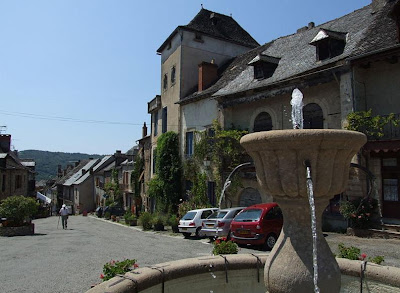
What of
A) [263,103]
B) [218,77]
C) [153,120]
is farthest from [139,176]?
[263,103]

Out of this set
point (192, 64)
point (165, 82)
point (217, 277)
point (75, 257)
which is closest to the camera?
point (217, 277)

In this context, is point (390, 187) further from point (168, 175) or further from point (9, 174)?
point (9, 174)

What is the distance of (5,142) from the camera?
37969 millimetres

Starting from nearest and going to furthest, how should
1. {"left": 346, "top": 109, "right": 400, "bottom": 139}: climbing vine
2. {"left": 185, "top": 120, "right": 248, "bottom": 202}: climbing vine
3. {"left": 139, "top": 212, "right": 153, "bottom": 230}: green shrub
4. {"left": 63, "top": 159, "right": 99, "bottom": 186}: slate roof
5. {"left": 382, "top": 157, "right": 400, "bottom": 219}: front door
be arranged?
1. {"left": 346, "top": 109, "right": 400, "bottom": 139}: climbing vine
2. {"left": 382, "top": 157, "right": 400, "bottom": 219}: front door
3. {"left": 185, "top": 120, "right": 248, "bottom": 202}: climbing vine
4. {"left": 139, "top": 212, "right": 153, "bottom": 230}: green shrub
5. {"left": 63, "top": 159, "right": 99, "bottom": 186}: slate roof

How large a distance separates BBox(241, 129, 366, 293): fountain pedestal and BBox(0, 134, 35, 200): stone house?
118ft

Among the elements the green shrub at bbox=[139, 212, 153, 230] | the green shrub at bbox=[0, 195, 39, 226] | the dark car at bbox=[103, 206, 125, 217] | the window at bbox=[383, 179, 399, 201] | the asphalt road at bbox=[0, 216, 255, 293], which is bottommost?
the dark car at bbox=[103, 206, 125, 217]

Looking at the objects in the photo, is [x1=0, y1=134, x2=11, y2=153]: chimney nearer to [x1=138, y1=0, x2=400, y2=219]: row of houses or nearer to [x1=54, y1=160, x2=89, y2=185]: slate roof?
[x1=138, y1=0, x2=400, y2=219]: row of houses

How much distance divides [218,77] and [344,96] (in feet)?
40.0

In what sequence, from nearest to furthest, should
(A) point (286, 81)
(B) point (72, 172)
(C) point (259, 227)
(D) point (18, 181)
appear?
(C) point (259, 227), (A) point (286, 81), (D) point (18, 181), (B) point (72, 172)

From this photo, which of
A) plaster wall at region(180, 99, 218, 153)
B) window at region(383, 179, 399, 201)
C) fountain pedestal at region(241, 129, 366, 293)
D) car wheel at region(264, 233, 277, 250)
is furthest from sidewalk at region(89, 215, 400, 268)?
plaster wall at region(180, 99, 218, 153)

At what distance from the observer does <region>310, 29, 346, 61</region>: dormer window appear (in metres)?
16.3

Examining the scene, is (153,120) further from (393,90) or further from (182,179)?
(393,90)

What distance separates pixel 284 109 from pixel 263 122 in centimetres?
159

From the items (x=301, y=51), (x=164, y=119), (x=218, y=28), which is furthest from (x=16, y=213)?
(x=218, y=28)
